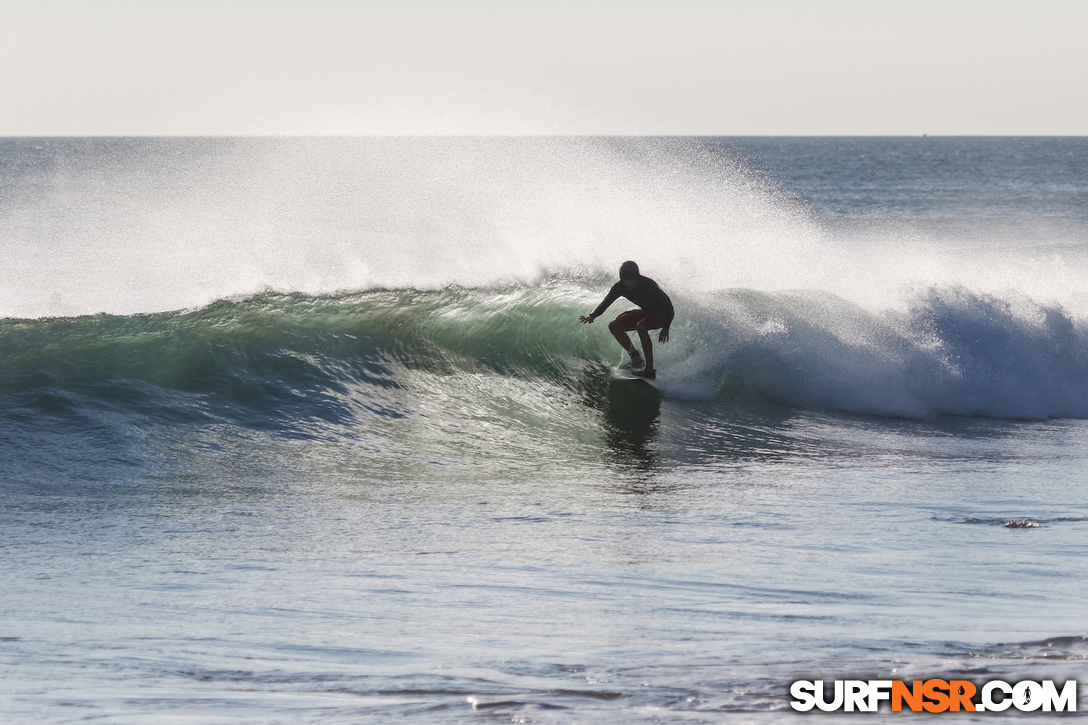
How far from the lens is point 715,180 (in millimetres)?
18344

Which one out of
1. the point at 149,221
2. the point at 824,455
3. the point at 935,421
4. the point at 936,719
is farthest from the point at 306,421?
the point at 149,221

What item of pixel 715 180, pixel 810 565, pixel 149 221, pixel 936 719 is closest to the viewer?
pixel 936 719

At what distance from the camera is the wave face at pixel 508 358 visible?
9.57 meters

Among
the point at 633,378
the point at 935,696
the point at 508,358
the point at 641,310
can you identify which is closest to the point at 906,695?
the point at 935,696

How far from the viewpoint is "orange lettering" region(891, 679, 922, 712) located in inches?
147

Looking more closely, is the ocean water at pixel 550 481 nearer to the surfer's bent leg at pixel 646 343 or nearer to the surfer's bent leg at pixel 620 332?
the surfer's bent leg at pixel 646 343

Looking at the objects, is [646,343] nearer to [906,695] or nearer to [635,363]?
[635,363]

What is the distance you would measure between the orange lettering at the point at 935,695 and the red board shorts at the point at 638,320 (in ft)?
21.1

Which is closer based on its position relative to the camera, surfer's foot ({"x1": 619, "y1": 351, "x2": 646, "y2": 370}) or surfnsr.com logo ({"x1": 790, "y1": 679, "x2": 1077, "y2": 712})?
surfnsr.com logo ({"x1": 790, "y1": 679, "x2": 1077, "y2": 712})

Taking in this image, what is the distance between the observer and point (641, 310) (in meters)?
10.4

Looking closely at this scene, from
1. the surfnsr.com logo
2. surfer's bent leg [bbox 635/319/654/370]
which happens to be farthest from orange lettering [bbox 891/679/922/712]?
surfer's bent leg [bbox 635/319/654/370]

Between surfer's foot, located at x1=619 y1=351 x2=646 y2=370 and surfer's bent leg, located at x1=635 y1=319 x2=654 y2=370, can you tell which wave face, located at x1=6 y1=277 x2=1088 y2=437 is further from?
surfer's bent leg, located at x1=635 y1=319 x2=654 y2=370

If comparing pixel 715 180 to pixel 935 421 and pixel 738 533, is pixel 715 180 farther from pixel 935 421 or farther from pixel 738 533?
pixel 738 533

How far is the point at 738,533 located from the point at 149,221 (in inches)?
1128
